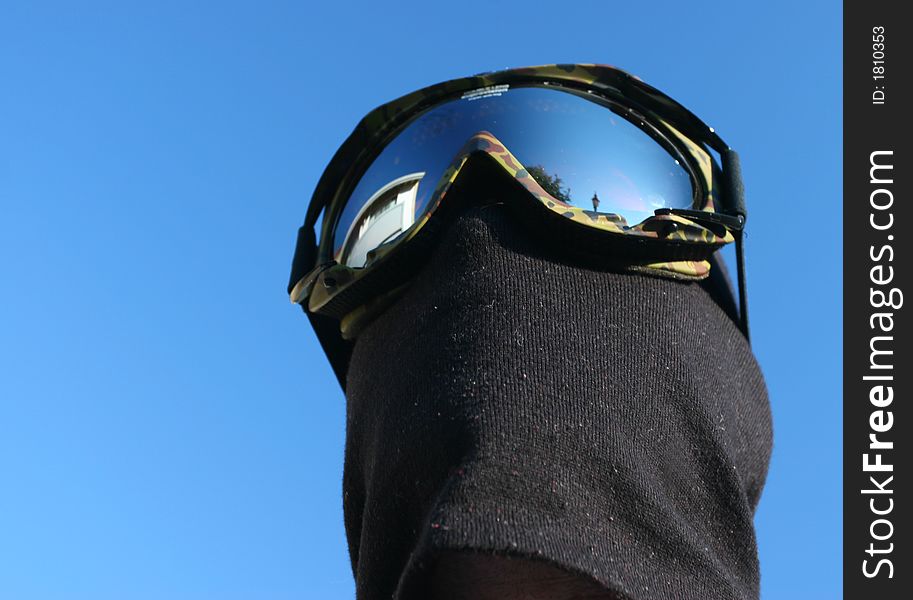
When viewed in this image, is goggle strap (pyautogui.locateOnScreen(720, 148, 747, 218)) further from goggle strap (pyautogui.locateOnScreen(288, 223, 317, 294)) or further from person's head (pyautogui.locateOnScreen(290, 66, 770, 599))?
goggle strap (pyautogui.locateOnScreen(288, 223, 317, 294))

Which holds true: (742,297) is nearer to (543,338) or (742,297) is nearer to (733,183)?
(733,183)

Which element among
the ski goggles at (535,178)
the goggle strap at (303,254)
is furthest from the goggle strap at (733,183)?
the goggle strap at (303,254)

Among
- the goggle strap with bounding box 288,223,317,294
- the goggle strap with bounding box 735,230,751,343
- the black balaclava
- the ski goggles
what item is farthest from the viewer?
the goggle strap with bounding box 288,223,317,294

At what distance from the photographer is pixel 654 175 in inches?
76.8

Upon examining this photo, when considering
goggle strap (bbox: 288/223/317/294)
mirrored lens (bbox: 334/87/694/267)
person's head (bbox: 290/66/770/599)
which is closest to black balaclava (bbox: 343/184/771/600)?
person's head (bbox: 290/66/770/599)

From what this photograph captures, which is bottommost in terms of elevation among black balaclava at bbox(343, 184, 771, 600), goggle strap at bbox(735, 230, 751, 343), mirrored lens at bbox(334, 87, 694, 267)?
black balaclava at bbox(343, 184, 771, 600)

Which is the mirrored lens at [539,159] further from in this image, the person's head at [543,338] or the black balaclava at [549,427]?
the black balaclava at [549,427]

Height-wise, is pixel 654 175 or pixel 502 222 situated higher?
pixel 654 175

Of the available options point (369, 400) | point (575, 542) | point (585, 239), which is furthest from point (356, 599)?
point (585, 239)

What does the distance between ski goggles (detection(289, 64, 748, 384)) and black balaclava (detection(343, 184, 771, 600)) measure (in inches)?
2.1

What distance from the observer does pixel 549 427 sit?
1.53m

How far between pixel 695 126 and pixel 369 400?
872mm

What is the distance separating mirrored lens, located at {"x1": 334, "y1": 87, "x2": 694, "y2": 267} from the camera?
1857 mm
